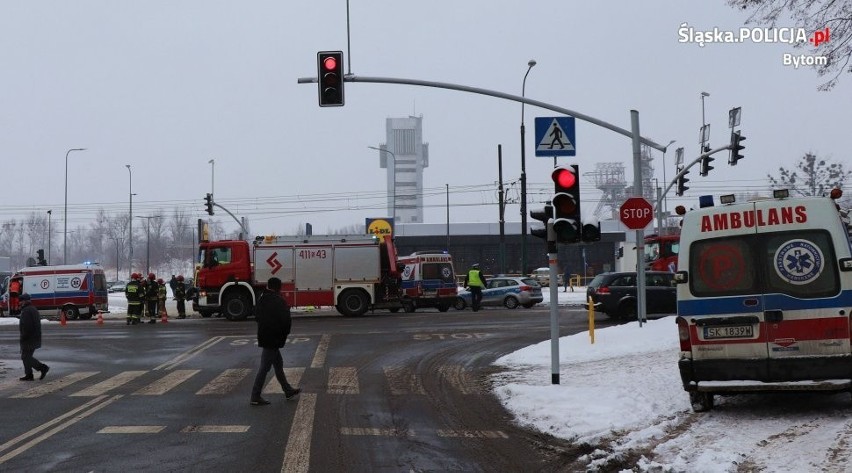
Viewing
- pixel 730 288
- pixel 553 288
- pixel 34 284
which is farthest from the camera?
pixel 34 284

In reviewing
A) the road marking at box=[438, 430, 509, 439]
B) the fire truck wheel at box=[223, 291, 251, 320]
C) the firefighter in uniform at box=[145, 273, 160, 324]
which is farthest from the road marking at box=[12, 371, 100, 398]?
the firefighter in uniform at box=[145, 273, 160, 324]

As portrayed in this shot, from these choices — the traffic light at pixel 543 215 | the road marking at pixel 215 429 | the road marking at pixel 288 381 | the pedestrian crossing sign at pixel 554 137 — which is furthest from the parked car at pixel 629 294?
the road marking at pixel 215 429

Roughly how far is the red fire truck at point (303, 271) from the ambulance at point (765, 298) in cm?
2476

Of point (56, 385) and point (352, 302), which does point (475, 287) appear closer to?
point (352, 302)

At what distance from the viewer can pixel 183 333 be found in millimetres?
26406

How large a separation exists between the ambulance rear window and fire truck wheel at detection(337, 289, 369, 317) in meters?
24.9

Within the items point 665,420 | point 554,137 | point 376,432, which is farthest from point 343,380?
point 665,420

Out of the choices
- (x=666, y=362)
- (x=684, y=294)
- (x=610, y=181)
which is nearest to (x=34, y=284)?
(x=666, y=362)

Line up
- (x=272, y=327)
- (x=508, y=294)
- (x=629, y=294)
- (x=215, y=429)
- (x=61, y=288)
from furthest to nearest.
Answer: (x=61, y=288) → (x=508, y=294) → (x=629, y=294) → (x=272, y=327) → (x=215, y=429)

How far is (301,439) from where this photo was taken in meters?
9.46

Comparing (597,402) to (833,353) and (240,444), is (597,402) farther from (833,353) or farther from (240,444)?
(240,444)

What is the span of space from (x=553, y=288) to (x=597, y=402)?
205cm

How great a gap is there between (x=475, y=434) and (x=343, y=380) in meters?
5.28

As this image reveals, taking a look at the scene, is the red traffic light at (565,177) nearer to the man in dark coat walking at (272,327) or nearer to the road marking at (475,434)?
the road marking at (475,434)
